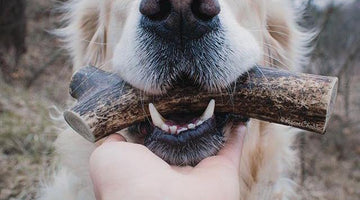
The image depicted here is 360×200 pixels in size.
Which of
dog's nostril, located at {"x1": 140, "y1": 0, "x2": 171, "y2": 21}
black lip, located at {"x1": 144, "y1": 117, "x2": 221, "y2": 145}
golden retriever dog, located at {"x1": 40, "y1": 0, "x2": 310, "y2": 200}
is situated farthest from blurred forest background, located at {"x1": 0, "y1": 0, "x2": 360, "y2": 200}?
dog's nostril, located at {"x1": 140, "y1": 0, "x2": 171, "y2": 21}

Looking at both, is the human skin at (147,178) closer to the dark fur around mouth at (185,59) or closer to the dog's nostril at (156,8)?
the dark fur around mouth at (185,59)

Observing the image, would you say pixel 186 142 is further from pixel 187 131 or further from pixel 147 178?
pixel 147 178

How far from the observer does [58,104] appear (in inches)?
420

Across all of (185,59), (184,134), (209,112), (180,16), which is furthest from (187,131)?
(180,16)

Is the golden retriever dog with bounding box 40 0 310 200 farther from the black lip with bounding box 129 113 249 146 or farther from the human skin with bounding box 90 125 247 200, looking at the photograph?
the human skin with bounding box 90 125 247 200

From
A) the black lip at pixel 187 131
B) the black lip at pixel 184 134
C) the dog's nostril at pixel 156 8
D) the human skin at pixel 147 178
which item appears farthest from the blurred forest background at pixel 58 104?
the human skin at pixel 147 178

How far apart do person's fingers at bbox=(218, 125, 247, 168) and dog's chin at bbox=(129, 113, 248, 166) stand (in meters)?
0.05

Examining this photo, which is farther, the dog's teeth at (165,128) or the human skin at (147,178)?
the dog's teeth at (165,128)

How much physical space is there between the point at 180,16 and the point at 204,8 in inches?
4.6

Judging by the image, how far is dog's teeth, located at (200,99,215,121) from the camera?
2.20 m

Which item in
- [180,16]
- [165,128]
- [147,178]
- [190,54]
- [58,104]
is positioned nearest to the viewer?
[147,178]

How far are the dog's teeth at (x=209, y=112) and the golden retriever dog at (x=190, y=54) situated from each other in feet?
0.29

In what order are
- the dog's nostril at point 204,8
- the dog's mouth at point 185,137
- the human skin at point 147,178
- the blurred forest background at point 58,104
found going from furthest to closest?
the blurred forest background at point 58,104 → the dog's mouth at point 185,137 → the dog's nostril at point 204,8 → the human skin at point 147,178

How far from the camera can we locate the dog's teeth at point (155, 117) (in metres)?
2.17
